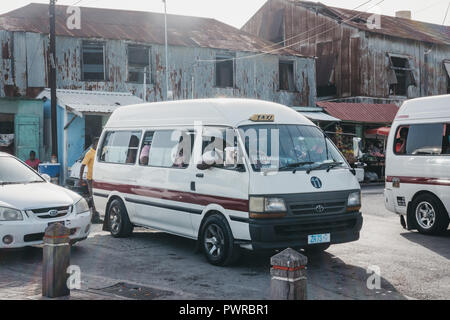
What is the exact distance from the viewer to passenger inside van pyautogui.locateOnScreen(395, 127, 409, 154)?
11.6m

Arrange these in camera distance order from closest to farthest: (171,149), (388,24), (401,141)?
(171,149), (401,141), (388,24)

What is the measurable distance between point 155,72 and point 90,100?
451 centimetres

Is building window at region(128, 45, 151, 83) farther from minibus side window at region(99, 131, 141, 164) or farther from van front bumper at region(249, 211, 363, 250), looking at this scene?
van front bumper at region(249, 211, 363, 250)

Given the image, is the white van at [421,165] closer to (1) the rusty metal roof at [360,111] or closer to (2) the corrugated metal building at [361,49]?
(1) the rusty metal roof at [360,111]

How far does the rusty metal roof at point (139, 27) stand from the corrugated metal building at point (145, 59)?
0.15 ft

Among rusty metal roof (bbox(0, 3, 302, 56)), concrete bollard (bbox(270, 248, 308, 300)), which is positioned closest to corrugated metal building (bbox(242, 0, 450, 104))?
rusty metal roof (bbox(0, 3, 302, 56))

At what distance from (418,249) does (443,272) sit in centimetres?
171

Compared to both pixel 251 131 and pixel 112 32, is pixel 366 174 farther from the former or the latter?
pixel 251 131

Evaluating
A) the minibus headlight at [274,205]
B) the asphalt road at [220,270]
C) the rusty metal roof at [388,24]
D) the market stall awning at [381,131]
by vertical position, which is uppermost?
the rusty metal roof at [388,24]

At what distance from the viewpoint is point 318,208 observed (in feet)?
26.2

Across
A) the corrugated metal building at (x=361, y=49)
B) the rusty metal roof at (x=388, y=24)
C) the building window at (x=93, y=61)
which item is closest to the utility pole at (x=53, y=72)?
the building window at (x=93, y=61)

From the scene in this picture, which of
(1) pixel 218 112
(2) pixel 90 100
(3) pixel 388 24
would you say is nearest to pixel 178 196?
(1) pixel 218 112

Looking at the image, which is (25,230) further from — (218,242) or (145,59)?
(145,59)

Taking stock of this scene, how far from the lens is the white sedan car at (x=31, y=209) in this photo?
8.28 m
